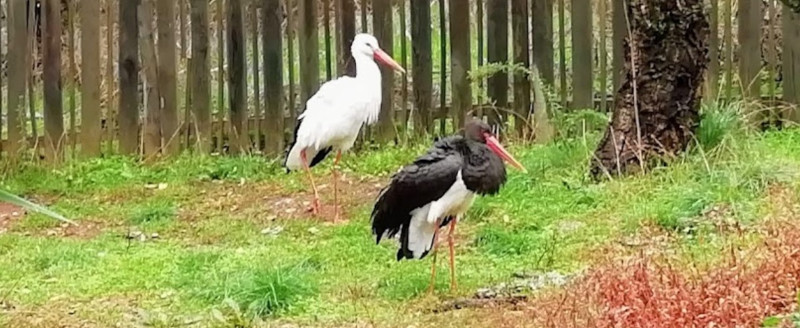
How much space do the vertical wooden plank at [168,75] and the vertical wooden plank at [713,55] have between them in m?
3.87

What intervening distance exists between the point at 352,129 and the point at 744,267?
3.92m

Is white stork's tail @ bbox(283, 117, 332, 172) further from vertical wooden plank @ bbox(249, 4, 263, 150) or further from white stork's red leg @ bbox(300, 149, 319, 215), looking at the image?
vertical wooden plank @ bbox(249, 4, 263, 150)

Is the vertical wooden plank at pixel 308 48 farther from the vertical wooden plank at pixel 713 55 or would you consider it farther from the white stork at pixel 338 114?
the vertical wooden plank at pixel 713 55

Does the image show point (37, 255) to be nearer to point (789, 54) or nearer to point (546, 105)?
point (546, 105)

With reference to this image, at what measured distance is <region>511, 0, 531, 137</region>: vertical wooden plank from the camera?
10.1 meters

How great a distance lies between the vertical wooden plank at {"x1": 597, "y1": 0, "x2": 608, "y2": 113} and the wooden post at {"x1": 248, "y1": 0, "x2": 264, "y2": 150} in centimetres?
249

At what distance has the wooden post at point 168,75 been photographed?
973 centimetres

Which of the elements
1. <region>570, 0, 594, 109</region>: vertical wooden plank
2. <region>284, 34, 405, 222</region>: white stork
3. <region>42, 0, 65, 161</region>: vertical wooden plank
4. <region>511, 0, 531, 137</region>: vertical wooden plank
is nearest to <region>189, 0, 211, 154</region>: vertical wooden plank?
<region>42, 0, 65, 161</region>: vertical wooden plank

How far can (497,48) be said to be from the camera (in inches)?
397

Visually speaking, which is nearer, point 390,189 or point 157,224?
point 390,189

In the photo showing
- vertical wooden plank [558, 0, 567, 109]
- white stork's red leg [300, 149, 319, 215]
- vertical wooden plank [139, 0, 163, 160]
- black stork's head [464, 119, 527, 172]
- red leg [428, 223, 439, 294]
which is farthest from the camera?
vertical wooden plank [558, 0, 567, 109]

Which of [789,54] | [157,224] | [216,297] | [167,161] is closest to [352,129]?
[157,224]

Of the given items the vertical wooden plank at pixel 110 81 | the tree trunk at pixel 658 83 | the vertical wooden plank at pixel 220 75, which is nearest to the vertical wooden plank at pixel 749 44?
the tree trunk at pixel 658 83

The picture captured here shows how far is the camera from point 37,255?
7.08 m
